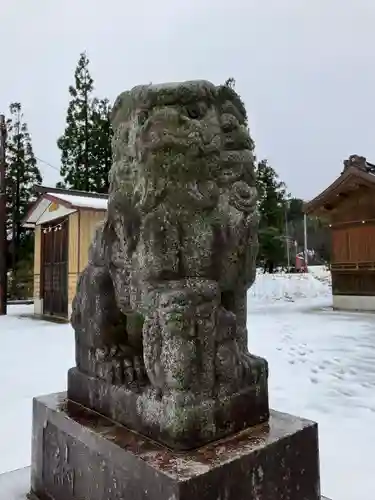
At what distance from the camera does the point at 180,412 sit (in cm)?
121

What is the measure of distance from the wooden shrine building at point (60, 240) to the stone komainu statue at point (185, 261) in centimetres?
649

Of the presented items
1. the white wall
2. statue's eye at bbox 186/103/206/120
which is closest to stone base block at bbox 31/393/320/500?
statue's eye at bbox 186/103/206/120

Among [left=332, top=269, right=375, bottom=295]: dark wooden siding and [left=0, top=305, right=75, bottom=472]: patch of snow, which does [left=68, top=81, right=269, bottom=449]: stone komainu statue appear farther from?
[left=332, top=269, right=375, bottom=295]: dark wooden siding

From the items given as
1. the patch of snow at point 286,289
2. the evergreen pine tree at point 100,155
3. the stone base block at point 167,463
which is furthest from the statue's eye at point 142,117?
the evergreen pine tree at point 100,155

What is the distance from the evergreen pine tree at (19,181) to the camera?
17.0 meters

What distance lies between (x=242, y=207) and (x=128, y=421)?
0.80 meters

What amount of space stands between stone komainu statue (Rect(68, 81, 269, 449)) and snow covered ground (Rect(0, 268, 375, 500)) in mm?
1090

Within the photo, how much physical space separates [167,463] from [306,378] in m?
3.08

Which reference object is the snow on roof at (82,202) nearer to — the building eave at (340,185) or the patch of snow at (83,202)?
the patch of snow at (83,202)

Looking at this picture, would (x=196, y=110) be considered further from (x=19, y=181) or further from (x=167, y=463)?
(x=19, y=181)

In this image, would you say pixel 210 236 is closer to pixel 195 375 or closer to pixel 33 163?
pixel 195 375

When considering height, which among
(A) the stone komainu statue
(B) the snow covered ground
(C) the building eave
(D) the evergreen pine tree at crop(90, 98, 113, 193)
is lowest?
(B) the snow covered ground

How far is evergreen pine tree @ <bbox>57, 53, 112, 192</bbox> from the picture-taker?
15.2m

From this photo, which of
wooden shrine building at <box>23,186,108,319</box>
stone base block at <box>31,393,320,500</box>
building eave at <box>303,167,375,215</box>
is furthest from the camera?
building eave at <box>303,167,375,215</box>
